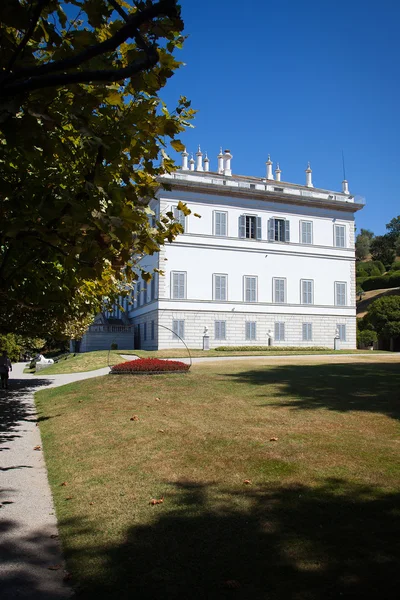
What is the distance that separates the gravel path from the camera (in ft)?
13.6

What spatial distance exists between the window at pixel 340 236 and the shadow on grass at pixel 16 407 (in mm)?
29993

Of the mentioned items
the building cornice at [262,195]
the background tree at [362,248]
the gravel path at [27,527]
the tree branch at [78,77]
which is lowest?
the gravel path at [27,527]

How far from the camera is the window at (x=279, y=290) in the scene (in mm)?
42125

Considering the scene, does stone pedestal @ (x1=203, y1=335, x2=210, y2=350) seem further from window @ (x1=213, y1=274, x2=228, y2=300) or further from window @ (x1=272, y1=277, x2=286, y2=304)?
window @ (x1=272, y1=277, x2=286, y2=304)

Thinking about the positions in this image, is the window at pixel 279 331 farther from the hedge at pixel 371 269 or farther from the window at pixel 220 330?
the hedge at pixel 371 269

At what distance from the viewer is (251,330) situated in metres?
41.1

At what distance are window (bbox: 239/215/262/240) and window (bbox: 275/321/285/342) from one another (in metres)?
7.16

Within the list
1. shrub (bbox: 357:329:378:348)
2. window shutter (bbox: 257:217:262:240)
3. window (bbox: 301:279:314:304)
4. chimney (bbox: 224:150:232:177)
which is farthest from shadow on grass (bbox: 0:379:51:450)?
shrub (bbox: 357:329:378:348)

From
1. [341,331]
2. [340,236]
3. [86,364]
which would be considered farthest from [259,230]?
[86,364]

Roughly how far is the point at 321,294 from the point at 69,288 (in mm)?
38518

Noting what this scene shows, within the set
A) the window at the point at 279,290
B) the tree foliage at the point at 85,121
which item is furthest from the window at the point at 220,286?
the tree foliage at the point at 85,121

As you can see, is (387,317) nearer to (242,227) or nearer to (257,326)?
(257,326)

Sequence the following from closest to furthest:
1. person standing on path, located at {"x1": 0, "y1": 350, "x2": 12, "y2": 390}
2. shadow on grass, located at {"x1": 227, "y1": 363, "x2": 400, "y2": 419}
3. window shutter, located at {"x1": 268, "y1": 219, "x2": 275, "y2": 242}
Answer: shadow on grass, located at {"x1": 227, "y1": 363, "x2": 400, "y2": 419} → person standing on path, located at {"x1": 0, "y1": 350, "x2": 12, "y2": 390} → window shutter, located at {"x1": 268, "y1": 219, "x2": 275, "y2": 242}

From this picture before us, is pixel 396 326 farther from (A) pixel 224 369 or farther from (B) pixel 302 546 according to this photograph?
(B) pixel 302 546
